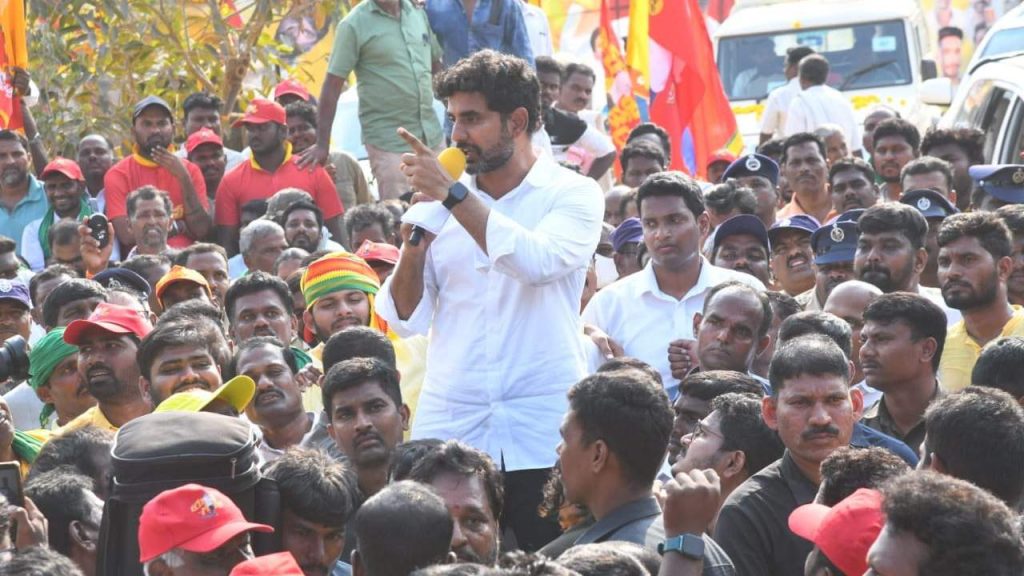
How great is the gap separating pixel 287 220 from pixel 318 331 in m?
2.37

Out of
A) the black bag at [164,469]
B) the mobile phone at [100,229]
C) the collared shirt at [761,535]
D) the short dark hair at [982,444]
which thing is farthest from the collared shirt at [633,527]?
the mobile phone at [100,229]

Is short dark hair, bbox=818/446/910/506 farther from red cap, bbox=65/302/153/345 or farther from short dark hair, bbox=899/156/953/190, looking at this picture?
short dark hair, bbox=899/156/953/190

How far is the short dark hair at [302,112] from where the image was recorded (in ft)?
39.7

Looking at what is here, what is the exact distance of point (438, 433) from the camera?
237 inches

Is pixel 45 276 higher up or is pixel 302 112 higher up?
pixel 302 112

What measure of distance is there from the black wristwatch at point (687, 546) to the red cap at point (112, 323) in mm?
3243

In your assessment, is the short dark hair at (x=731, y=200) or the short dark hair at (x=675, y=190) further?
the short dark hair at (x=731, y=200)

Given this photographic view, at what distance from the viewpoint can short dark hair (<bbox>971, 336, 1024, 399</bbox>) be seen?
6.00 metres

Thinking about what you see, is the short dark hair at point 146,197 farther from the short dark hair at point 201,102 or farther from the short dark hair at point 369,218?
the short dark hair at point 201,102

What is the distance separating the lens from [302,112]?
12.1m

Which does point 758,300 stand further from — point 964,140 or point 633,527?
point 964,140

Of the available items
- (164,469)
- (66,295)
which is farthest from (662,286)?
(164,469)

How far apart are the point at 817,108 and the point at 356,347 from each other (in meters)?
7.33

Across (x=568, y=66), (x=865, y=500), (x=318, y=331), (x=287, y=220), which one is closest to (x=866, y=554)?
(x=865, y=500)
